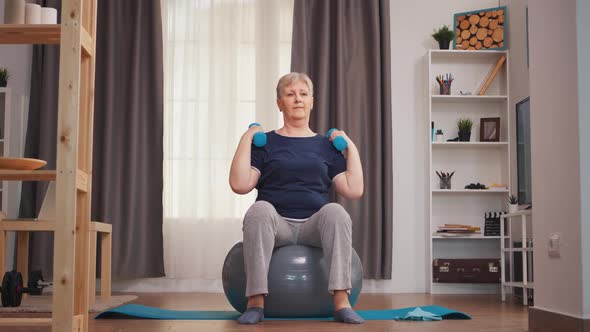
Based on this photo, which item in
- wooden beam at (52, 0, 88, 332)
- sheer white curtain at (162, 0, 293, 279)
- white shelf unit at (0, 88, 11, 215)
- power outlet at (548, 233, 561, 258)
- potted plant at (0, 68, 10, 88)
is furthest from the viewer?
sheer white curtain at (162, 0, 293, 279)

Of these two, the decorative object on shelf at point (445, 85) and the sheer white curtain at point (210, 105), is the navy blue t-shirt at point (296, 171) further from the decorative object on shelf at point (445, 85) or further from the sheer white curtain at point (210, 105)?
the decorative object on shelf at point (445, 85)

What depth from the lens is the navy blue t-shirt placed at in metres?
3.51

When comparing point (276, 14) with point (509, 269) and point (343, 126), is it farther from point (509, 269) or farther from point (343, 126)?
point (509, 269)

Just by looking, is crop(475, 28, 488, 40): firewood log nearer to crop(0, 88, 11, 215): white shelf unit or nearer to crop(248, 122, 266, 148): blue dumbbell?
crop(248, 122, 266, 148): blue dumbbell

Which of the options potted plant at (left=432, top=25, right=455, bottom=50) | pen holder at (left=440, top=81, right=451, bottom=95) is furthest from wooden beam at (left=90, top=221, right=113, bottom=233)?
potted plant at (left=432, top=25, right=455, bottom=50)

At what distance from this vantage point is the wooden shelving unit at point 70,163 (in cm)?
211

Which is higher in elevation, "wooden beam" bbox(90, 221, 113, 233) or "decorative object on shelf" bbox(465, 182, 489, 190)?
"decorative object on shelf" bbox(465, 182, 489, 190)

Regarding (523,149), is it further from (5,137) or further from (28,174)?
(28,174)

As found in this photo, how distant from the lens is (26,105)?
5.82 meters

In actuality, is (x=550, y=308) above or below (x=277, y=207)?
below

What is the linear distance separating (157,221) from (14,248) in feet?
3.48

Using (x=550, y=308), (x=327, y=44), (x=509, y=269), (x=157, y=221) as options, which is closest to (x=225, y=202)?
(x=157, y=221)

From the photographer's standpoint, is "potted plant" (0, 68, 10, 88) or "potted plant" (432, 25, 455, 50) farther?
"potted plant" (432, 25, 455, 50)

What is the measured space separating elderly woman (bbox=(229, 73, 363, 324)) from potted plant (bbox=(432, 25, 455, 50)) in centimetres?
236
